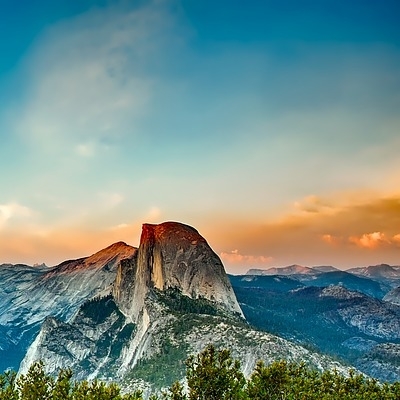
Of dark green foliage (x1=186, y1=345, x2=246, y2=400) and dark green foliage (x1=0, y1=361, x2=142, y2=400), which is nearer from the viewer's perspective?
dark green foliage (x1=0, y1=361, x2=142, y2=400)

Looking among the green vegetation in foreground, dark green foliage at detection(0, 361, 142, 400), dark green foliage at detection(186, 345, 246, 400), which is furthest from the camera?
dark green foliage at detection(186, 345, 246, 400)

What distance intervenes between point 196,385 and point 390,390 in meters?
40.3

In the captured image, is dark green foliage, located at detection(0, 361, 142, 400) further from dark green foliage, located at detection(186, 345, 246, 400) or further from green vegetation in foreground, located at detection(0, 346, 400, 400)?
dark green foliage, located at detection(186, 345, 246, 400)

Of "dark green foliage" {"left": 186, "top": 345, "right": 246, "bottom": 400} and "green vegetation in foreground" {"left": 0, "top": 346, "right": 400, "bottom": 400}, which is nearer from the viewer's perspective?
"green vegetation in foreground" {"left": 0, "top": 346, "right": 400, "bottom": 400}

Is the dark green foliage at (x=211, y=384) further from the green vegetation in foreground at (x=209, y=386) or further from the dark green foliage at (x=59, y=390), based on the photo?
the dark green foliage at (x=59, y=390)

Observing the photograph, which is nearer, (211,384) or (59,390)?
(59,390)

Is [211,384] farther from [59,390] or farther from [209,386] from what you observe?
[59,390]

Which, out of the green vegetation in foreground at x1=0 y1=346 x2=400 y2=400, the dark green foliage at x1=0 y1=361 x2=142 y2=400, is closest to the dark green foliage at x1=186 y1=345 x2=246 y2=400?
the green vegetation in foreground at x1=0 y1=346 x2=400 y2=400

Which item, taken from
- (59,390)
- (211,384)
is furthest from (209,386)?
(59,390)

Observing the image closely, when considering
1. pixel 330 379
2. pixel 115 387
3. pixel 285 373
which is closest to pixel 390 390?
pixel 330 379

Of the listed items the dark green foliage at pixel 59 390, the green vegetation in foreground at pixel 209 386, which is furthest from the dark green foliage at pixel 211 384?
the dark green foliage at pixel 59 390

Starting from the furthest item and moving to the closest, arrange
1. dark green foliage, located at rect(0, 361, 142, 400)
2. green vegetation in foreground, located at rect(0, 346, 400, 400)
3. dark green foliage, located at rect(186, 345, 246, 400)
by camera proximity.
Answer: dark green foliage, located at rect(186, 345, 246, 400) → green vegetation in foreground, located at rect(0, 346, 400, 400) → dark green foliage, located at rect(0, 361, 142, 400)

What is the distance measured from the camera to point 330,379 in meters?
77.2

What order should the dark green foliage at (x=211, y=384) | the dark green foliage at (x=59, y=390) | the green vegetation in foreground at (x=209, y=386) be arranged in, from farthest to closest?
the dark green foliage at (x=211, y=384) < the green vegetation in foreground at (x=209, y=386) < the dark green foliage at (x=59, y=390)
